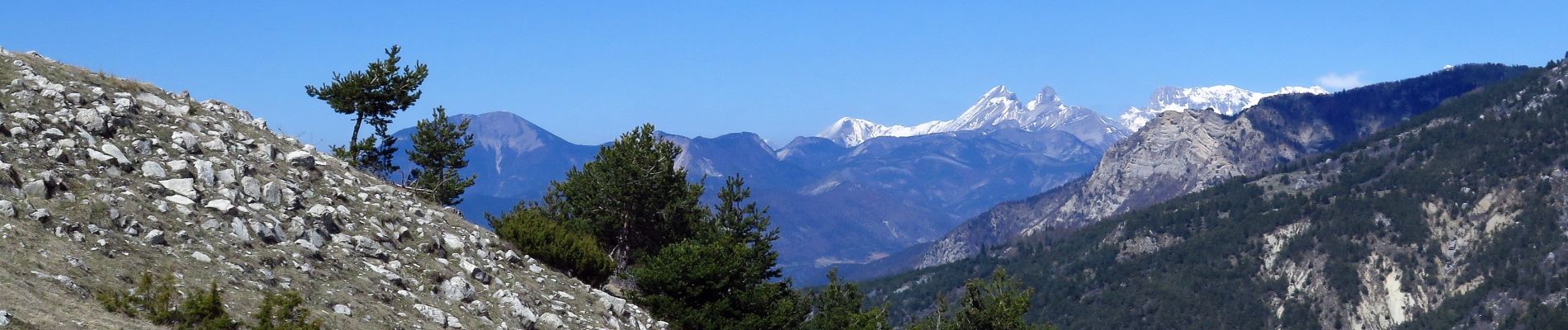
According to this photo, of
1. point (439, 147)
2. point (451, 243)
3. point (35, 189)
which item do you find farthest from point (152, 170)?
point (439, 147)

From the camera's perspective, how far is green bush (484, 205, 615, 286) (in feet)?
158

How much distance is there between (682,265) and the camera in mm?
55688

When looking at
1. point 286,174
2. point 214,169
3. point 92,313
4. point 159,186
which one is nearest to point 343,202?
point 286,174

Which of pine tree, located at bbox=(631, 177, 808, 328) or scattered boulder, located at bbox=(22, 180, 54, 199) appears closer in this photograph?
scattered boulder, located at bbox=(22, 180, 54, 199)

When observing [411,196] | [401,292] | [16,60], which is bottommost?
[401,292]

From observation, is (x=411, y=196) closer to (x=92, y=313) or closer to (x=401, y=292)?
(x=401, y=292)

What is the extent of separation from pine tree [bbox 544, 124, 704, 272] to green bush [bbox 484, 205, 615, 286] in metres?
12.9

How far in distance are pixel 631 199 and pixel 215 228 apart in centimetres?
3537

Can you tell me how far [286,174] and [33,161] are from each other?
889 cm

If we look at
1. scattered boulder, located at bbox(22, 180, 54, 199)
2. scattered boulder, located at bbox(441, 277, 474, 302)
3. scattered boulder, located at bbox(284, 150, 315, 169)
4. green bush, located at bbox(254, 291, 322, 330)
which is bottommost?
green bush, located at bbox(254, 291, 322, 330)

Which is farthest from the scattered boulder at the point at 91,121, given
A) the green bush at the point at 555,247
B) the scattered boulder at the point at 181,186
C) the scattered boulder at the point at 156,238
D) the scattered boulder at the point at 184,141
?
the green bush at the point at 555,247

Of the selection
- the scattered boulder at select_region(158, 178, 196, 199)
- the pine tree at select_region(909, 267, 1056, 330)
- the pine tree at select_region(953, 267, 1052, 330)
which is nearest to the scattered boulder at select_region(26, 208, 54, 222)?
the scattered boulder at select_region(158, 178, 196, 199)

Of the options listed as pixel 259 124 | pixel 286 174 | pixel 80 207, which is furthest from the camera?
pixel 259 124

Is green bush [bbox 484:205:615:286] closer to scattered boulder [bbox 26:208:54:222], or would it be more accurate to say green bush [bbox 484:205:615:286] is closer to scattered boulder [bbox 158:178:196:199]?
scattered boulder [bbox 158:178:196:199]
